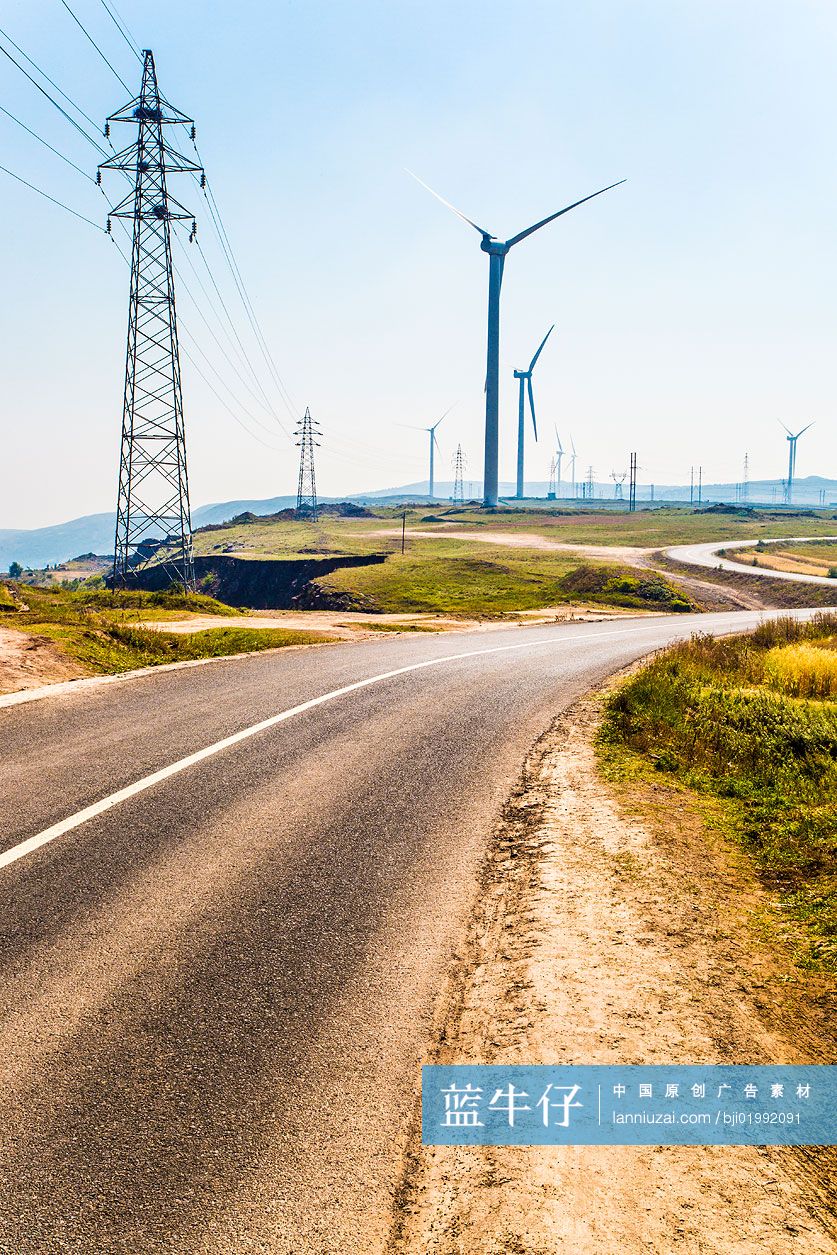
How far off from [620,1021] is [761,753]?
6788 mm

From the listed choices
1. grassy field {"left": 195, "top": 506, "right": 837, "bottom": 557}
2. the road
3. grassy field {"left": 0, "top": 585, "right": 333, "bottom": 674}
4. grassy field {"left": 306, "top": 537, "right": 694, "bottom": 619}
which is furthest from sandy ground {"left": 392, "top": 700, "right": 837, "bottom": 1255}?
grassy field {"left": 195, "top": 506, "right": 837, "bottom": 557}

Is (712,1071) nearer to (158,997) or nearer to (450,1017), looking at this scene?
(450,1017)

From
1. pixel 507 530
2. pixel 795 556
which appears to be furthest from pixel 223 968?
pixel 507 530

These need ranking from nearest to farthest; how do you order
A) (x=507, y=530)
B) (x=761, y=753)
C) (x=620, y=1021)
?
(x=620, y=1021) → (x=761, y=753) → (x=507, y=530)

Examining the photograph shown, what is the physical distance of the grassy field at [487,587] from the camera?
44.5 meters

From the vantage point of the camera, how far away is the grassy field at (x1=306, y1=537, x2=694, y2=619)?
1752 inches

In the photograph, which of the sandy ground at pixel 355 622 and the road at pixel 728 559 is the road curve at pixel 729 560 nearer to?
the road at pixel 728 559

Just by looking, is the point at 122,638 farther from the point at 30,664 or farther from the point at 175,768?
the point at 175,768

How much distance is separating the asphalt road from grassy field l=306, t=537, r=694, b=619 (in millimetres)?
26412

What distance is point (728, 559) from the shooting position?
72000 millimetres

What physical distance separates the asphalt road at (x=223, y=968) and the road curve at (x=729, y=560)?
4663 centimetres

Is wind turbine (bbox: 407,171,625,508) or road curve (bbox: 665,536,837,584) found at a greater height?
wind turbine (bbox: 407,171,625,508)

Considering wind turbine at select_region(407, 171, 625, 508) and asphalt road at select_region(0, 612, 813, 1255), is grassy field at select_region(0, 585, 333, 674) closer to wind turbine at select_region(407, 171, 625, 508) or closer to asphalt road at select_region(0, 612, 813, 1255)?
asphalt road at select_region(0, 612, 813, 1255)

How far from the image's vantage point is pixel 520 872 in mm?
6809
